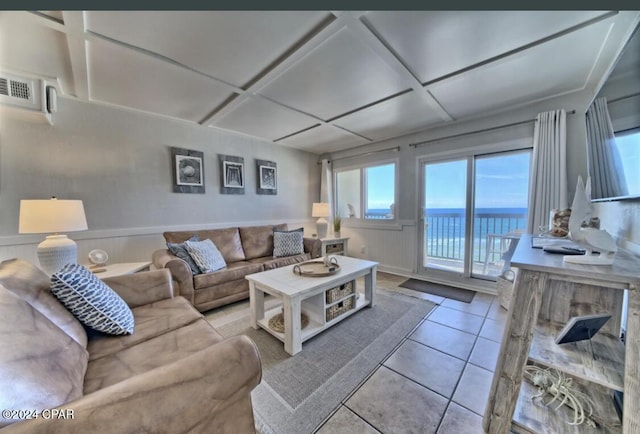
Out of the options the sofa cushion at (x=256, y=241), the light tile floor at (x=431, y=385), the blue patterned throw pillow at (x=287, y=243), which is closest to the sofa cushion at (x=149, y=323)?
the light tile floor at (x=431, y=385)

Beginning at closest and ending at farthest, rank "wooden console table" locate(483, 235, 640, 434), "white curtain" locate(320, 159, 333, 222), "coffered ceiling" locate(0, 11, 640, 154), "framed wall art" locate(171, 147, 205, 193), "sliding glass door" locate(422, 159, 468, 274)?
"wooden console table" locate(483, 235, 640, 434) < "coffered ceiling" locate(0, 11, 640, 154) < "framed wall art" locate(171, 147, 205, 193) < "sliding glass door" locate(422, 159, 468, 274) < "white curtain" locate(320, 159, 333, 222)

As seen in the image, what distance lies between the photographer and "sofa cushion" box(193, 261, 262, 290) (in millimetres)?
2291

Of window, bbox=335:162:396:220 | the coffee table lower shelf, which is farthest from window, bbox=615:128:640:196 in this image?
window, bbox=335:162:396:220

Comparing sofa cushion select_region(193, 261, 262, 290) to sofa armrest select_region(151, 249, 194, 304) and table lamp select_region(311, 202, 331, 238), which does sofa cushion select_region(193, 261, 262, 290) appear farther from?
table lamp select_region(311, 202, 331, 238)

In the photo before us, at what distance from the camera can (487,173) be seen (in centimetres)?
293

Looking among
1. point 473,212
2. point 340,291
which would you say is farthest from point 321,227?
point 473,212

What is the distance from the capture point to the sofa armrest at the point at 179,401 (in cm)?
57

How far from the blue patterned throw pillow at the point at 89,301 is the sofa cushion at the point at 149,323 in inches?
2.1

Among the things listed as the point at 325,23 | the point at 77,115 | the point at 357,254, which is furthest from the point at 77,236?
the point at 357,254

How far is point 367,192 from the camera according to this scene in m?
4.17

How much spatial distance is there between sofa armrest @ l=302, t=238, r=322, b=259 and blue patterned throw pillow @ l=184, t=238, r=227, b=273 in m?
1.27

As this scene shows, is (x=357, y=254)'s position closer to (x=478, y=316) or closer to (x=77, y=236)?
(x=478, y=316)

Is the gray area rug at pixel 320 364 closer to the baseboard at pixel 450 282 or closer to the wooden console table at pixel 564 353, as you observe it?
the wooden console table at pixel 564 353

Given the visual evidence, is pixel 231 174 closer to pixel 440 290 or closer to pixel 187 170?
pixel 187 170
